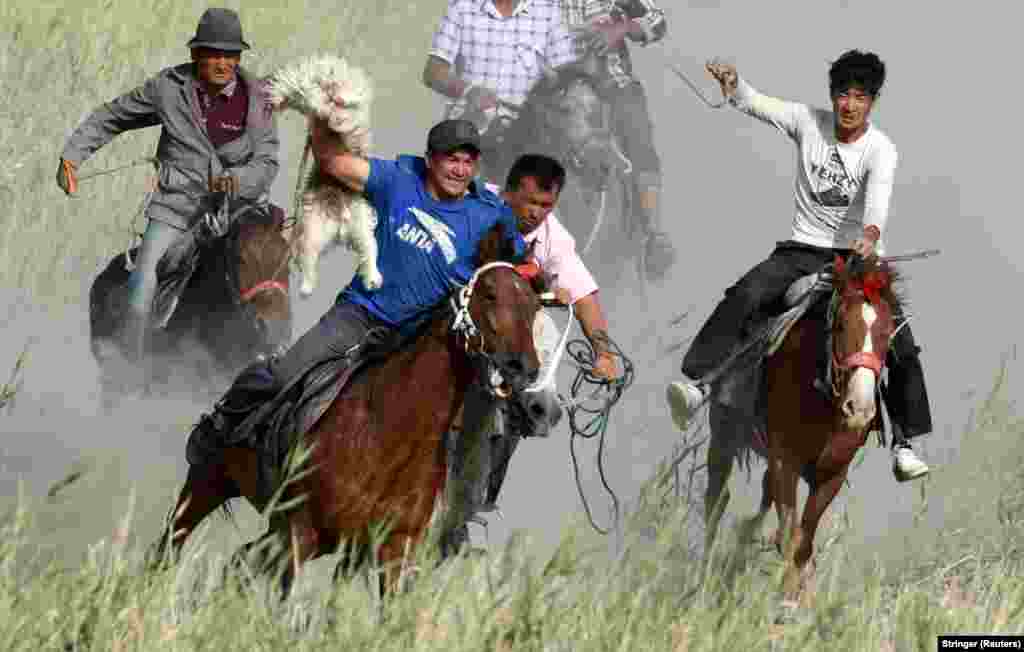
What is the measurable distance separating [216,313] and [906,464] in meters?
3.87

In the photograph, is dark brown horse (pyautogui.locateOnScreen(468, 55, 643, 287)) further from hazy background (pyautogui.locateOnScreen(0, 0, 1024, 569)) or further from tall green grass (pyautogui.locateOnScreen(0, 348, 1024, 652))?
tall green grass (pyautogui.locateOnScreen(0, 348, 1024, 652))

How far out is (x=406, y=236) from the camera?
33.9 feet

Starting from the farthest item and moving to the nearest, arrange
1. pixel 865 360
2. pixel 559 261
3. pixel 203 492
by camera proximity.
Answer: pixel 865 360, pixel 559 261, pixel 203 492

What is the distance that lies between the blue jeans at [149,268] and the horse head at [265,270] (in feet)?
2.18

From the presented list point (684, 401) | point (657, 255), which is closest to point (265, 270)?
point (684, 401)

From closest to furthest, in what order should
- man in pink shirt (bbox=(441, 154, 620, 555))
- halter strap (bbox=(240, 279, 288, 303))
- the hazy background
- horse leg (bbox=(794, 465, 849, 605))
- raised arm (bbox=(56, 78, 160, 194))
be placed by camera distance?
man in pink shirt (bbox=(441, 154, 620, 555))
horse leg (bbox=(794, 465, 849, 605))
halter strap (bbox=(240, 279, 288, 303))
raised arm (bbox=(56, 78, 160, 194))
the hazy background

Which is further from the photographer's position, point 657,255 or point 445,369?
point 657,255

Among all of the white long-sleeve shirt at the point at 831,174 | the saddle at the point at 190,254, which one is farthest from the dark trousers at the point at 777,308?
the saddle at the point at 190,254

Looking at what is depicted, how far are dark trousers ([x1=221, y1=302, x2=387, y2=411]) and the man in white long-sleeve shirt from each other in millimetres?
3166

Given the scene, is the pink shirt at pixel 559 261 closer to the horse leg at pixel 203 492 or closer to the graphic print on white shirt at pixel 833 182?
the horse leg at pixel 203 492

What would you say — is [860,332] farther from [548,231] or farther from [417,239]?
[417,239]

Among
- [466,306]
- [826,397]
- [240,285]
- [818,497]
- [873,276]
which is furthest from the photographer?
[240,285]

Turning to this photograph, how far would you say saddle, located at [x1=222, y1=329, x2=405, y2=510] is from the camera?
1012 cm

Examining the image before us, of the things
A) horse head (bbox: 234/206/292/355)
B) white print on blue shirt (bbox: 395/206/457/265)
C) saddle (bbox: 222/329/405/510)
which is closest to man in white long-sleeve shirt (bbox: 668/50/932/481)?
horse head (bbox: 234/206/292/355)
